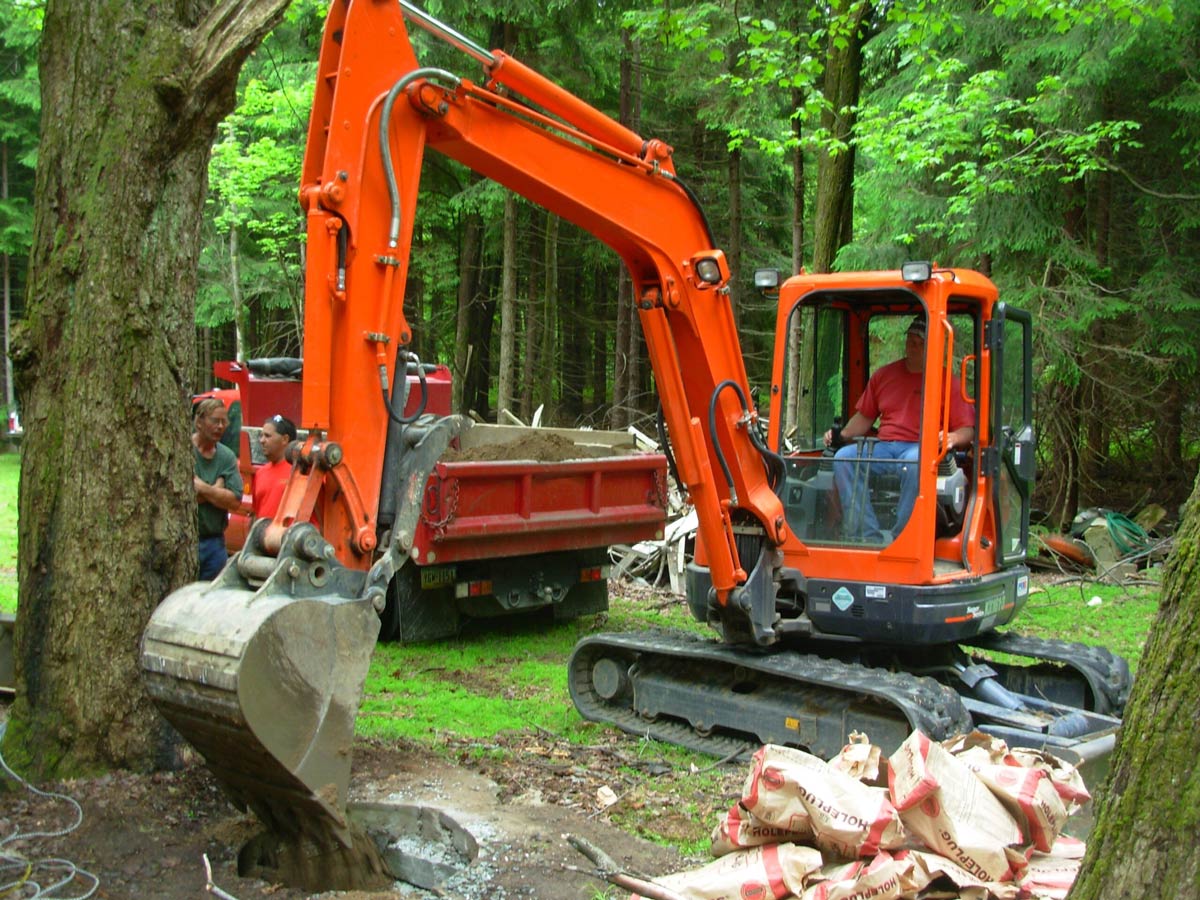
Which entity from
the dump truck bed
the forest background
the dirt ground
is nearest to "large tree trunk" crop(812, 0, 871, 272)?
the forest background

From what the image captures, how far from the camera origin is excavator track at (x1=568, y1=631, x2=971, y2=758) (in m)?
6.34

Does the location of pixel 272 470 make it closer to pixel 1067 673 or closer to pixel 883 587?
pixel 883 587

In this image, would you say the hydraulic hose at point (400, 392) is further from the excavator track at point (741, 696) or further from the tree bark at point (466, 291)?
the tree bark at point (466, 291)

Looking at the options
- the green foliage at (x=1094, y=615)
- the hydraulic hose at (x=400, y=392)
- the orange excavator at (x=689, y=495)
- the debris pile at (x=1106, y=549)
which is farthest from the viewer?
the debris pile at (x=1106, y=549)

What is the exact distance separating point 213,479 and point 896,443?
14.1 ft

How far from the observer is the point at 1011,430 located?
7.24 meters

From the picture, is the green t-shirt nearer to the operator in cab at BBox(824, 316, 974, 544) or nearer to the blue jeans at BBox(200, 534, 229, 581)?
the blue jeans at BBox(200, 534, 229, 581)

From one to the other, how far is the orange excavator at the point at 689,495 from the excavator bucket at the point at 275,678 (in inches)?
0.4

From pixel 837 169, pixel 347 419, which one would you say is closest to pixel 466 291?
pixel 837 169

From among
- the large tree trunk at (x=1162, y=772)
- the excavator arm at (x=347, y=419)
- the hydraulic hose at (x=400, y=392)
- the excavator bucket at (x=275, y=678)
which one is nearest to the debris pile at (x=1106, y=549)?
the excavator arm at (x=347, y=419)

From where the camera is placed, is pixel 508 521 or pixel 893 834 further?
pixel 508 521

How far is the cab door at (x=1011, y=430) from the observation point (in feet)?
22.9

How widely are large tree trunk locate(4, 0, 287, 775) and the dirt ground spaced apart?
35 cm

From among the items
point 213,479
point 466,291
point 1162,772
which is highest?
point 466,291
